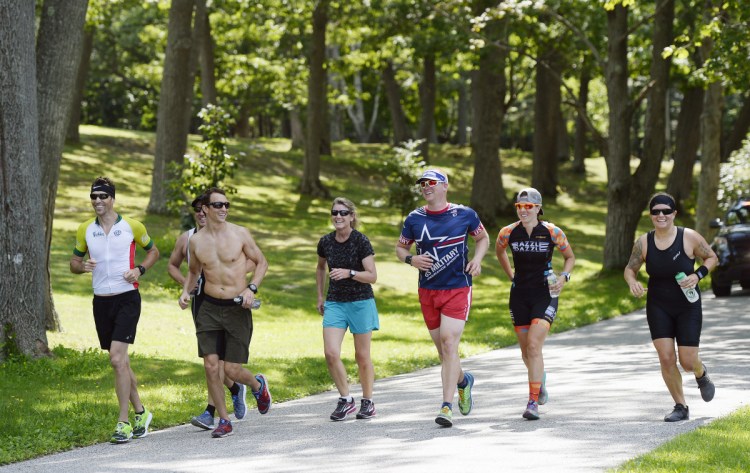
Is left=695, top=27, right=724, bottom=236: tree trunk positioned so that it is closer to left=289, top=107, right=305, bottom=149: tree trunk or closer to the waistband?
the waistband

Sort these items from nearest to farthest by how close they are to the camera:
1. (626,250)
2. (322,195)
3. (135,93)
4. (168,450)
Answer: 1. (168,450)
2. (626,250)
3. (322,195)
4. (135,93)

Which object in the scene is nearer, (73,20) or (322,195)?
(73,20)

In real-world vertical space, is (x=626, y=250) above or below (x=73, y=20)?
below

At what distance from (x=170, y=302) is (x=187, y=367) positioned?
7043 mm

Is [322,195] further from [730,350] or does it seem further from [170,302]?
[730,350]

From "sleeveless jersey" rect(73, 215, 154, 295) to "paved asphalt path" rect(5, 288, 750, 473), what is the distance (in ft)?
4.15

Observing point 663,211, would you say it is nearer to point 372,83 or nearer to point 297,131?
point 297,131

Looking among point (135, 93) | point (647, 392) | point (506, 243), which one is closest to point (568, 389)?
point (647, 392)

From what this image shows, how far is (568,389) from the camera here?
1138cm

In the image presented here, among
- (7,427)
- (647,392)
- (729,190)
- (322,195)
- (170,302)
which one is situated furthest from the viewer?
(322,195)

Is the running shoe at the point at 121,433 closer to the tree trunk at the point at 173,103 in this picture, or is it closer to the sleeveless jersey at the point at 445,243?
the sleeveless jersey at the point at 445,243

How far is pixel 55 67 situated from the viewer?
46.6 ft

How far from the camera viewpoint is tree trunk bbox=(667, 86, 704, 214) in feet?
134

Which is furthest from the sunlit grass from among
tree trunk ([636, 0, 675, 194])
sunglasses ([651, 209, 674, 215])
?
tree trunk ([636, 0, 675, 194])
